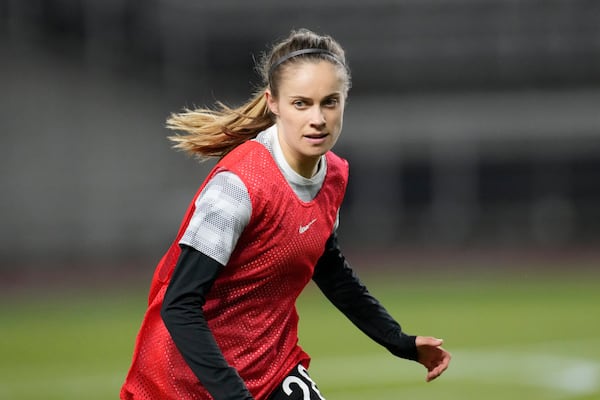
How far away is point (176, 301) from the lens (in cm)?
361

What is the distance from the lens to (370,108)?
22.5 metres

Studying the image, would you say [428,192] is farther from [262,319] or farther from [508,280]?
[262,319]

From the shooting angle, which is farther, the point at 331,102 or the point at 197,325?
the point at 331,102

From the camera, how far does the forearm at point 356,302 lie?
179 inches

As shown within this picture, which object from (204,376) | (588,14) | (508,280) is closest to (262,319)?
(204,376)

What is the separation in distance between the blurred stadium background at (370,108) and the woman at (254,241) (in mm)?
16860

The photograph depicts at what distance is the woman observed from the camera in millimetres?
3641

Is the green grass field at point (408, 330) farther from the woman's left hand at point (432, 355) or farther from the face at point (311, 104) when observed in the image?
the face at point (311, 104)

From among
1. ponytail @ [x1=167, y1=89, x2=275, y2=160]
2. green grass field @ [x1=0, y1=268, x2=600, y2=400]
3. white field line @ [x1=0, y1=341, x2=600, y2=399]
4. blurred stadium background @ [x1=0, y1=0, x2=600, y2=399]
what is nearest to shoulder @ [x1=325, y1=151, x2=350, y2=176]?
ponytail @ [x1=167, y1=89, x2=275, y2=160]

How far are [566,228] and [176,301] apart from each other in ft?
61.1

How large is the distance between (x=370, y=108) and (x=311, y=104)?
18.7 m

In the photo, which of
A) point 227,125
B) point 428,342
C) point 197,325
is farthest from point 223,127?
point 428,342

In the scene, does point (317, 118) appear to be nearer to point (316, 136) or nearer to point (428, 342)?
point (316, 136)

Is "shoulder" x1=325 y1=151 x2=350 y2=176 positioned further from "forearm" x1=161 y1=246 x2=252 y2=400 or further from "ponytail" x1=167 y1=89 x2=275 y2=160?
"forearm" x1=161 y1=246 x2=252 y2=400
